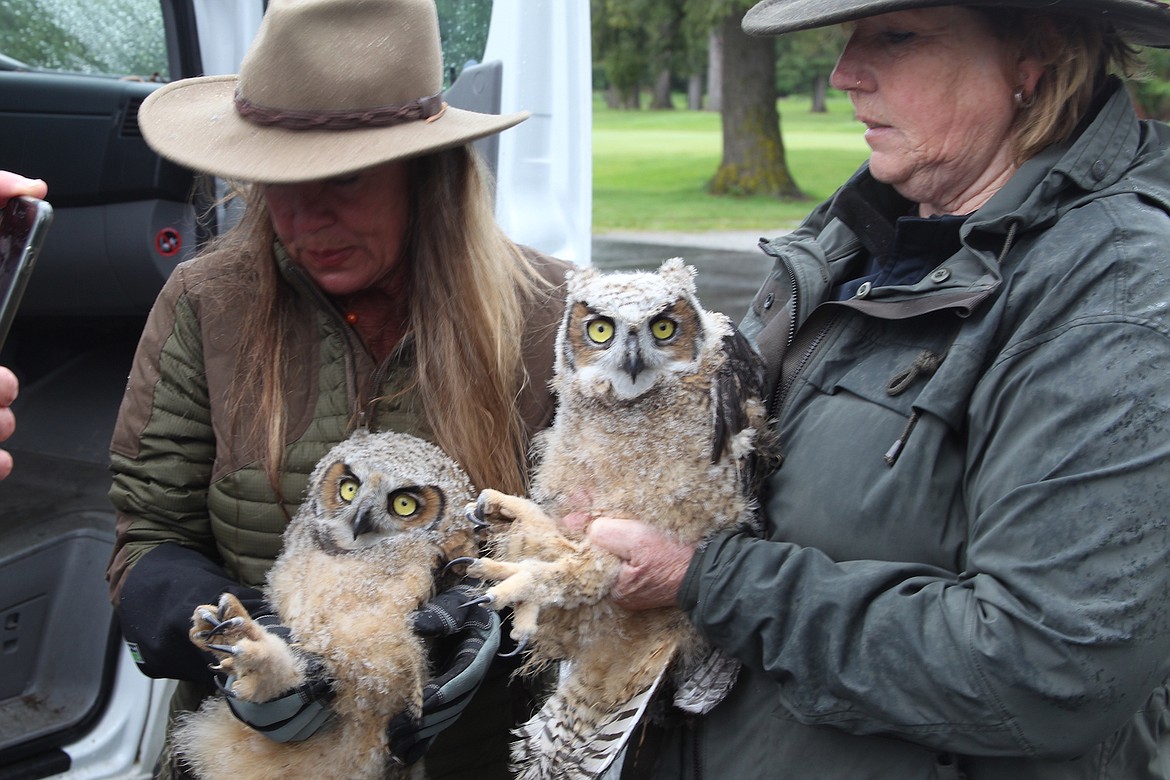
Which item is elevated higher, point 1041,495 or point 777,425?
point 1041,495

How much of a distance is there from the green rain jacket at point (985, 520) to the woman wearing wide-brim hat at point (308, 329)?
0.66 m

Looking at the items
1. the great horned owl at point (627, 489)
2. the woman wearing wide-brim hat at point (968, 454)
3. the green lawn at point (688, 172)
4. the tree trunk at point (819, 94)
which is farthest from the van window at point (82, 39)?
the tree trunk at point (819, 94)

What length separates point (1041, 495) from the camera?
139cm

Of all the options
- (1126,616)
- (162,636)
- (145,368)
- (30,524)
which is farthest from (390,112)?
(30,524)

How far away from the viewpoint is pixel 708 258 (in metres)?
13.1

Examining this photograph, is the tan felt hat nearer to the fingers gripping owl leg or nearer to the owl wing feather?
the owl wing feather

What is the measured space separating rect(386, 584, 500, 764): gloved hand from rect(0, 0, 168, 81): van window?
2.62 meters

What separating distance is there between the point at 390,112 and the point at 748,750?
1.33m

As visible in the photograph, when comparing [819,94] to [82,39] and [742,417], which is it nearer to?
[82,39]

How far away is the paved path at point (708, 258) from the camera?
421 inches

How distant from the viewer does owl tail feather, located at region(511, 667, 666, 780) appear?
1842mm

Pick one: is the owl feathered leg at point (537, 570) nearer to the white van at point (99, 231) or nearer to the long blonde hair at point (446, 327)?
the long blonde hair at point (446, 327)

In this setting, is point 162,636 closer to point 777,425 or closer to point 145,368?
point 145,368

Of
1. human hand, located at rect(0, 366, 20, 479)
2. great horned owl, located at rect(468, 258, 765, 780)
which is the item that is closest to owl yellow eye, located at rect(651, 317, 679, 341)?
great horned owl, located at rect(468, 258, 765, 780)
